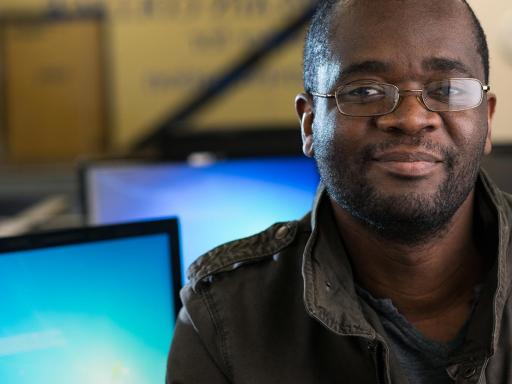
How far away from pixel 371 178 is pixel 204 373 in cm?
35

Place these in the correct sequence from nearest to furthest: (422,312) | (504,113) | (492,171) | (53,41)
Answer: (422,312), (492,171), (504,113), (53,41)

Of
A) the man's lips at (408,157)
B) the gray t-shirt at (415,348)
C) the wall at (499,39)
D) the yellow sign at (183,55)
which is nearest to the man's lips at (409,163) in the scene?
the man's lips at (408,157)

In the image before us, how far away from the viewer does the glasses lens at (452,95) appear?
1.04 metres

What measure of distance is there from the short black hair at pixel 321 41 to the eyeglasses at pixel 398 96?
7 centimetres

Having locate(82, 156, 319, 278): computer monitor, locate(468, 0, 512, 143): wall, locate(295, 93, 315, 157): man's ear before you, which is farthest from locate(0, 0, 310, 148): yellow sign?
locate(295, 93, 315, 157): man's ear

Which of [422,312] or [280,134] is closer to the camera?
[422,312]

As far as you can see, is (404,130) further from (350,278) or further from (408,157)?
(350,278)

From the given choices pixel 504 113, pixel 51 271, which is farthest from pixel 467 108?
pixel 504 113

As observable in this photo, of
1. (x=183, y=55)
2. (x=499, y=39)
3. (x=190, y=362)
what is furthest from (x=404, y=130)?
(x=183, y=55)

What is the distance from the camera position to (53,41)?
525 centimetres

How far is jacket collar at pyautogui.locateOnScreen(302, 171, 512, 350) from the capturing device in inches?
41.2

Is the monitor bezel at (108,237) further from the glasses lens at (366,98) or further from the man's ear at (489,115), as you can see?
the man's ear at (489,115)

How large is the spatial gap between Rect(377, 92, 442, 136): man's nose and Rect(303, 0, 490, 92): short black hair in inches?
5.7

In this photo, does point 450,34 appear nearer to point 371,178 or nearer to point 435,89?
point 435,89
